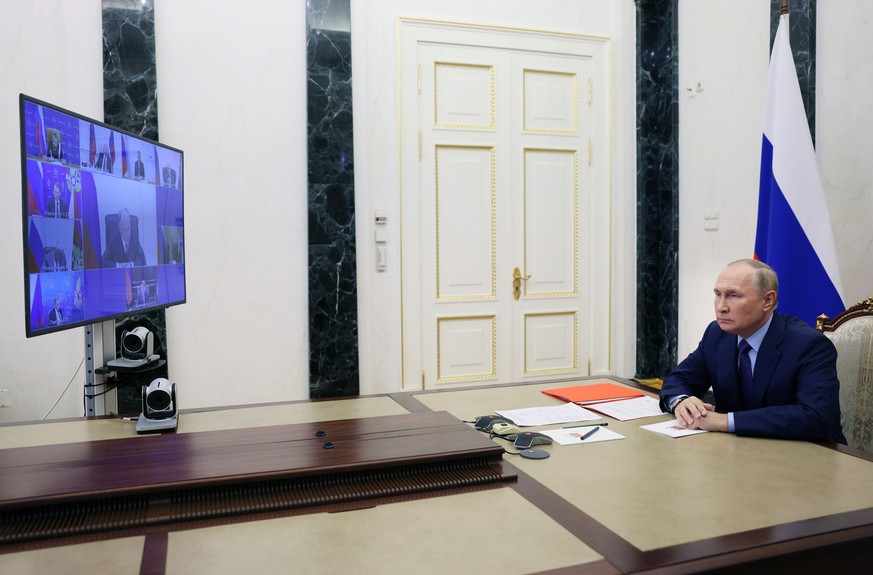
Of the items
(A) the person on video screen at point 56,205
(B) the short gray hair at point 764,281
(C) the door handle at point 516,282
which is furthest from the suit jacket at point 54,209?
(C) the door handle at point 516,282

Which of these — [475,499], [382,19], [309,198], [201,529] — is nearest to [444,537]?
[475,499]

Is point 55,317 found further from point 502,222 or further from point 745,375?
point 502,222

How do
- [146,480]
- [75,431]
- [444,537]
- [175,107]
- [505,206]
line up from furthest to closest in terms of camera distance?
[505,206] < [175,107] < [75,431] < [146,480] < [444,537]

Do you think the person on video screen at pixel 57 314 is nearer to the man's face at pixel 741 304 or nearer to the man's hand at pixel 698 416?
the man's hand at pixel 698 416

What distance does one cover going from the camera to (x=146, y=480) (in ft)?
4.31

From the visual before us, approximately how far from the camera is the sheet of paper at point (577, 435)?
1765 millimetres

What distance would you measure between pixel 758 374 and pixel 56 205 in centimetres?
207

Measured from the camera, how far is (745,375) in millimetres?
2074

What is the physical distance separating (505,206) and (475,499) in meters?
3.61

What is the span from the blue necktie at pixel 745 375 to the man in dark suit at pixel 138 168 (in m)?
2.05

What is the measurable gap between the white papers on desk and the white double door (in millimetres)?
2557

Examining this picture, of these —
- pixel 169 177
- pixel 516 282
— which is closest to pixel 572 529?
pixel 169 177

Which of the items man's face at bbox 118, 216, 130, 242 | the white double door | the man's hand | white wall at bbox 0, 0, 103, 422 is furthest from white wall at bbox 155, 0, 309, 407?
the man's hand

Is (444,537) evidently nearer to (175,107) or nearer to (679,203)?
(175,107)
